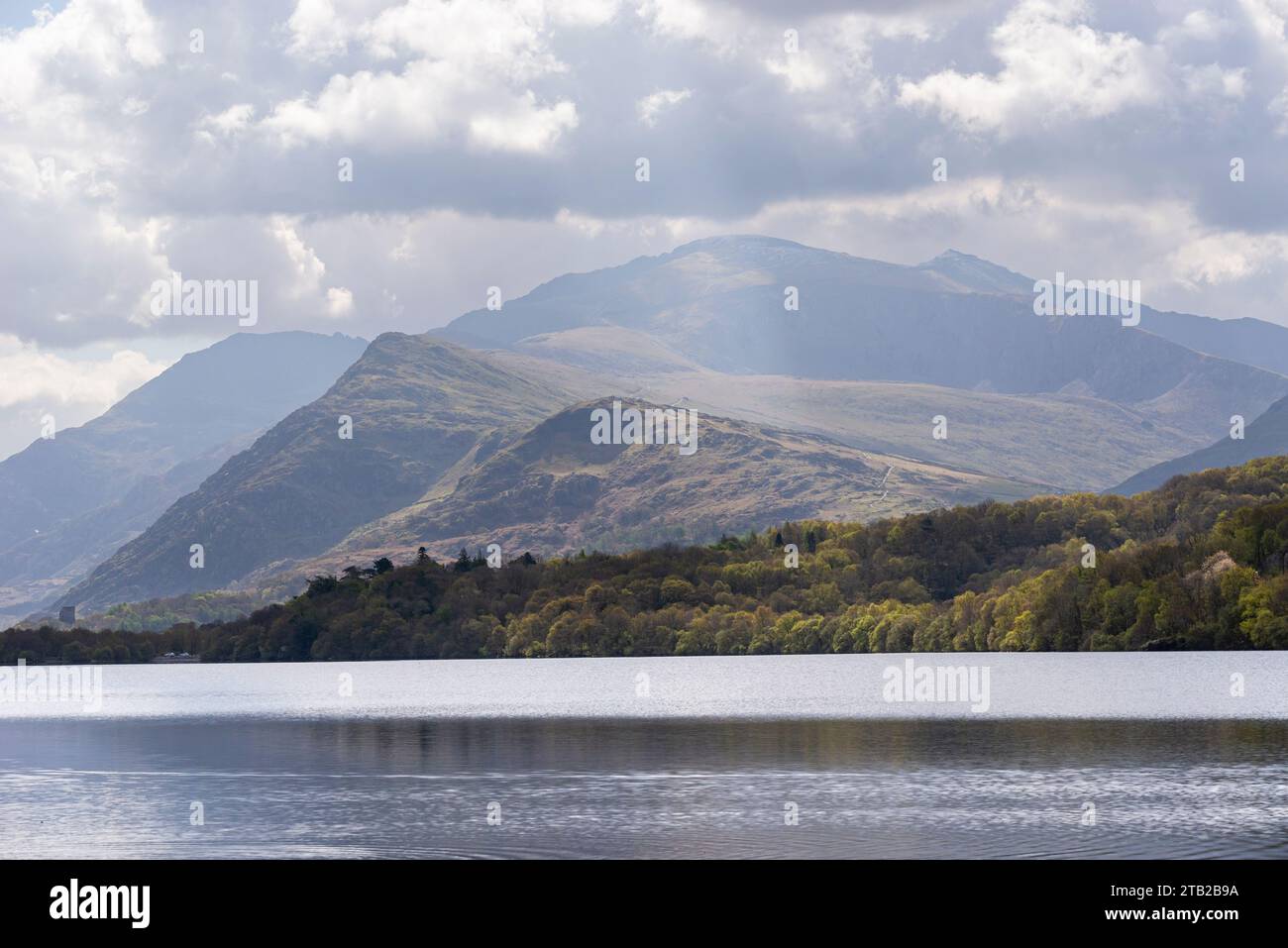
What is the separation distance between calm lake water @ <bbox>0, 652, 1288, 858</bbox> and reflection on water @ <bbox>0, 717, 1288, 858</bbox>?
26 centimetres

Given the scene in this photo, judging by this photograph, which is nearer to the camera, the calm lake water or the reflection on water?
the reflection on water

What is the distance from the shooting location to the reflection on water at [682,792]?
68750mm

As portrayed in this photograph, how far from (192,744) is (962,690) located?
88.9 meters

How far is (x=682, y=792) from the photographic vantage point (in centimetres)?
8694

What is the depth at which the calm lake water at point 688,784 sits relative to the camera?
69.3 m

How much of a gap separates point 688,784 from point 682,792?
14.9 feet

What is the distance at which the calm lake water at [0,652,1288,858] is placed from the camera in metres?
69.3

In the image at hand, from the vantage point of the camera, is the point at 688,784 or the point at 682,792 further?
the point at 688,784

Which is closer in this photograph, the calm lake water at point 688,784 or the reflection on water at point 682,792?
the reflection on water at point 682,792

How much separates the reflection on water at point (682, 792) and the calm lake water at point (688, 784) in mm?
265

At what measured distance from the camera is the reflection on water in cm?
6875

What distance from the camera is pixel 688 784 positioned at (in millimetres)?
91438
